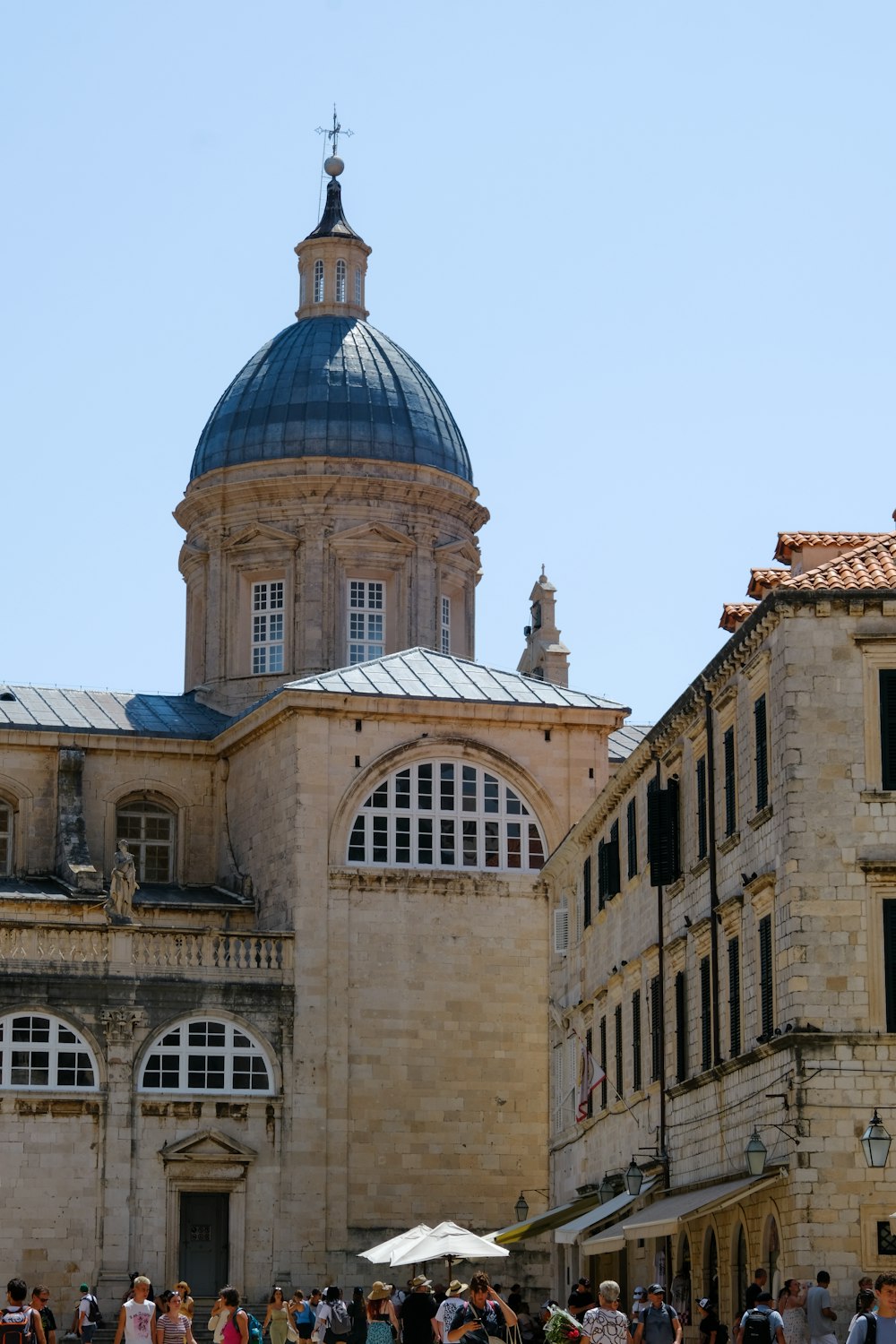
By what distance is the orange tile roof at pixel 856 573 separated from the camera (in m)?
29.0

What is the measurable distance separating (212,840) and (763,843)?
25.7 m

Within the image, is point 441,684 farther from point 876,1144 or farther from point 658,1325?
point 658,1325

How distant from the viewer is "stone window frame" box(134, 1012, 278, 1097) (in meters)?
44.8

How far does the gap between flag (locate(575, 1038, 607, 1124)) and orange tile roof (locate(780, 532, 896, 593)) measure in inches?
487

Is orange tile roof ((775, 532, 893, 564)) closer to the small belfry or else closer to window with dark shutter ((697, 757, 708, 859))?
window with dark shutter ((697, 757, 708, 859))

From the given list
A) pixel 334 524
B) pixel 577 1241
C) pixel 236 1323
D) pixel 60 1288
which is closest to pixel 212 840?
pixel 334 524

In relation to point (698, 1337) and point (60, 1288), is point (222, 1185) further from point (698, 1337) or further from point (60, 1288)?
point (698, 1337)

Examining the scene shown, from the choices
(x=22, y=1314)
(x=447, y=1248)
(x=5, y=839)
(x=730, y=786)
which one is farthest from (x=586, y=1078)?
(x=22, y=1314)

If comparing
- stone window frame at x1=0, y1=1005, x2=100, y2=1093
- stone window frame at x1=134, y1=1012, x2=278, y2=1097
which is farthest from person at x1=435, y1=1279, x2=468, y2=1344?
stone window frame at x1=134, y1=1012, x2=278, y2=1097

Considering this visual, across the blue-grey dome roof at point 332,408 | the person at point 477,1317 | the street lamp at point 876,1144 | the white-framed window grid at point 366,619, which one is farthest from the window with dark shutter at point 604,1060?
the blue-grey dome roof at point 332,408

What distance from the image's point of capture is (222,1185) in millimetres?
44781

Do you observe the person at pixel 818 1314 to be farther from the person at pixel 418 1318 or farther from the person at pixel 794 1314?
the person at pixel 418 1318

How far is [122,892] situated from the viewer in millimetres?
45562

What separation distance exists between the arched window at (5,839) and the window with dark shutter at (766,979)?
25738 mm
